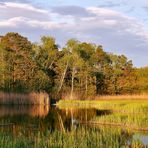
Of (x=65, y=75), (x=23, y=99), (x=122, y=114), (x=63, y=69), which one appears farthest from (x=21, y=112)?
(x=65, y=75)

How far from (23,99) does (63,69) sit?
13070 millimetres

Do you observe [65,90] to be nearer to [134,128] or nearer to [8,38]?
[8,38]

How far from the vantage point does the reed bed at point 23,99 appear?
37.3m

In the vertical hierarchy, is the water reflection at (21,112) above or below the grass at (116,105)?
below

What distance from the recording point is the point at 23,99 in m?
39.1

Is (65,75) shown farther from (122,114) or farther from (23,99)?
(122,114)

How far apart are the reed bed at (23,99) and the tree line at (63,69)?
174 centimetres

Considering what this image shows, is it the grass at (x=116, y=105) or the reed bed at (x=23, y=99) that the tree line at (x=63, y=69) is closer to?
the reed bed at (x=23, y=99)

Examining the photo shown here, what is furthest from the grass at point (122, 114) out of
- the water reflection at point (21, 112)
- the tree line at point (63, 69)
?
the tree line at point (63, 69)

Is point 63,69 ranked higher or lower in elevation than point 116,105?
higher

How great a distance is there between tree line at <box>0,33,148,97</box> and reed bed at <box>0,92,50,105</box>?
1.74 m

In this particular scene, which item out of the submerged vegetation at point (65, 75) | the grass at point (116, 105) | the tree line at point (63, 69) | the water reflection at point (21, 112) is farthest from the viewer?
the tree line at point (63, 69)

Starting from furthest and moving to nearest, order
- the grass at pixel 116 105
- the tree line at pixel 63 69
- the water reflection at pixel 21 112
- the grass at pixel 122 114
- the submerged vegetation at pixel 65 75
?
the tree line at pixel 63 69 < the submerged vegetation at pixel 65 75 < the water reflection at pixel 21 112 < the grass at pixel 116 105 < the grass at pixel 122 114

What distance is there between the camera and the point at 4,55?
45.8 metres
